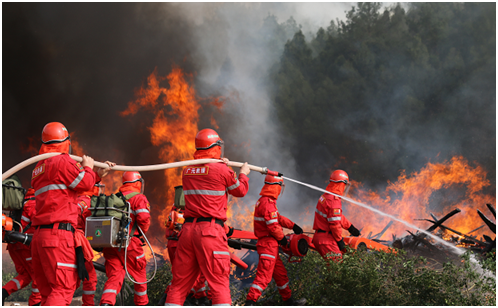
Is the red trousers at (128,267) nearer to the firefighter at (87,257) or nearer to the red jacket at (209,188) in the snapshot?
the firefighter at (87,257)

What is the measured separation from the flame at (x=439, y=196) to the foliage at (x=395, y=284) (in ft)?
21.1

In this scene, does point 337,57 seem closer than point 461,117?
No

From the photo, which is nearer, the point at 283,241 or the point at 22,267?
the point at 22,267

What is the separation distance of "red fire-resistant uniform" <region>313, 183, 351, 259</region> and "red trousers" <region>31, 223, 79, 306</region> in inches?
157

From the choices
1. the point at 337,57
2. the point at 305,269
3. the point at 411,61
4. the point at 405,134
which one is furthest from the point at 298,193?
the point at 305,269

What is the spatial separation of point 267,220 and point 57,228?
3230 millimetres

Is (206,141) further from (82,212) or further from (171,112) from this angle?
(171,112)

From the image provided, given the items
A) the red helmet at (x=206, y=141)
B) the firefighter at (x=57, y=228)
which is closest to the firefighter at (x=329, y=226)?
the red helmet at (x=206, y=141)

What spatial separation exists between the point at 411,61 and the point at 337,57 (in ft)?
7.16

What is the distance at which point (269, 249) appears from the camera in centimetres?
627

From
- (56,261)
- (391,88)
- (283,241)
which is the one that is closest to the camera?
(56,261)

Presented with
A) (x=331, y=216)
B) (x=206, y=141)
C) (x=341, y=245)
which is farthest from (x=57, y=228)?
(x=341, y=245)

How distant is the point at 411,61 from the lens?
37.8 feet

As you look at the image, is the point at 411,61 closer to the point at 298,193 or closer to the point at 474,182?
the point at 474,182
